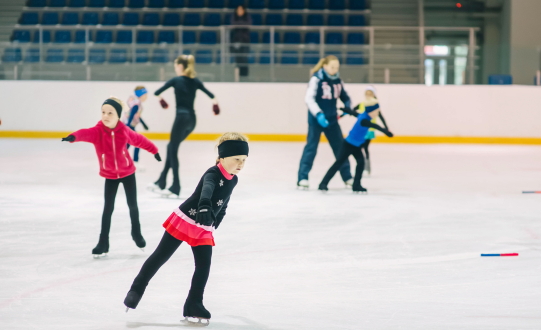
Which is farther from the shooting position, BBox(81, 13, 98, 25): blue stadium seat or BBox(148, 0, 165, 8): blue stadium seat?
BBox(148, 0, 165, 8): blue stadium seat

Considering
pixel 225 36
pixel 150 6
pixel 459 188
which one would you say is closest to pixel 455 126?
pixel 225 36

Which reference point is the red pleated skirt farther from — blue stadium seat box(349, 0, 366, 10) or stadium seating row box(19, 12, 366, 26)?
blue stadium seat box(349, 0, 366, 10)

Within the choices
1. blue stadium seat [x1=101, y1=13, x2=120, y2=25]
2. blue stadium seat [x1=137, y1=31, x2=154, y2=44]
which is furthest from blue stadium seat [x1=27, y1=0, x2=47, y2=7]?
blue stadium seat [x1=137, y1=31, x2=154, y2=44]

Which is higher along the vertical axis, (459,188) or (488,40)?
(488,40)

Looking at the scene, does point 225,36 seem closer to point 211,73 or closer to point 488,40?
point 211,73

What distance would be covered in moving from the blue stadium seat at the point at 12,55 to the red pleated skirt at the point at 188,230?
1173cm

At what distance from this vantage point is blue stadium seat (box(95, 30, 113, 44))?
13591 millimetres

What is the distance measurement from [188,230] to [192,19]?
1397 centimetres

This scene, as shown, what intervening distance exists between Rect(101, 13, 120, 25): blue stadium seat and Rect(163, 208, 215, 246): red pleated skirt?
14.1 meters

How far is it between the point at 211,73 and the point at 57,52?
319cm

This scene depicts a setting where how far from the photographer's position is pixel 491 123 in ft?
43.9

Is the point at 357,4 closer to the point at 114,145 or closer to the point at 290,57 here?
the point at 290,57

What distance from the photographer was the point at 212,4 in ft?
54.2

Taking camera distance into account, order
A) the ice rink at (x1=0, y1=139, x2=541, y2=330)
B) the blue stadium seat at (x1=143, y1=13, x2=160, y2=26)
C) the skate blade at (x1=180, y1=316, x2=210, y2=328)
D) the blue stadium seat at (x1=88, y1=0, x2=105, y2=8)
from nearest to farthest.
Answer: the skate blade at (x1=180, y1=316, x2=210, y2=328) → the ice rink at (x1=0, y1=139, x2=541, y2=330) → the blue stadium seat at (x1=143, y1=13, x2=160, y2=26) → the blue stadium seat at (x1=88, y1=0, x2=105, y2=8)
